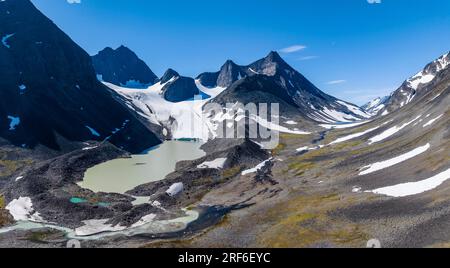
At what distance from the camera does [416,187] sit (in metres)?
66.4

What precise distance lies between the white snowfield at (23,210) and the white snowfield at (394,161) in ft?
247

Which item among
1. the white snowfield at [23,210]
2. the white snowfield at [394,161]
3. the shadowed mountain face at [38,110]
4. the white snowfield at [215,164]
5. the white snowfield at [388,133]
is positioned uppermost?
the shadowed mountain face at [38,110]

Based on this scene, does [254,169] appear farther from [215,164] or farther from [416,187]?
[416,187]

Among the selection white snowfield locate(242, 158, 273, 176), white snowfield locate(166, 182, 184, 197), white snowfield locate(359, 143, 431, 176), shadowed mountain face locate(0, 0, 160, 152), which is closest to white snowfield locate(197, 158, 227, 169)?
white snowfield locate(242, 158, 273, 176)

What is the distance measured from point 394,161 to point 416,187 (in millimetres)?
22824

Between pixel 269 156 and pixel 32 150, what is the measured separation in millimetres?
92173

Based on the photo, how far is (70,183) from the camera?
102875 millimetres

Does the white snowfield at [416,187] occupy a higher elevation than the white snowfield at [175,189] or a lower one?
higher

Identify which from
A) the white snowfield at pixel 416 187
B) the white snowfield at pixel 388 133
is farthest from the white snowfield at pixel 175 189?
the white snowfield at pixel 388 133

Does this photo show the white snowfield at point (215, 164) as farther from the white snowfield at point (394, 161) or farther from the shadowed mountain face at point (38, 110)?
the shadowed mountain face at point (38, 110)

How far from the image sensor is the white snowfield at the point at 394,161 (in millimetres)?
86369

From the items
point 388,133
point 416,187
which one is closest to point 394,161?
point 416,187
